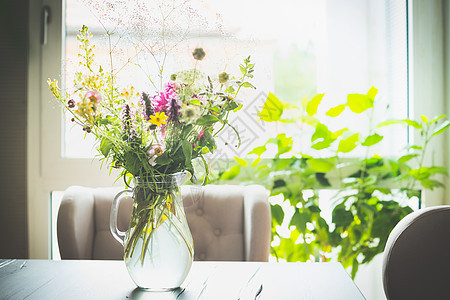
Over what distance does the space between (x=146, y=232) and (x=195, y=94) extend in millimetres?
305

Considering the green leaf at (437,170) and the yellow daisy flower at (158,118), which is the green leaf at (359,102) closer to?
the green leaf at (437,170)

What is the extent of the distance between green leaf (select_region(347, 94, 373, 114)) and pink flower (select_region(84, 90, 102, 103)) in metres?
1.21

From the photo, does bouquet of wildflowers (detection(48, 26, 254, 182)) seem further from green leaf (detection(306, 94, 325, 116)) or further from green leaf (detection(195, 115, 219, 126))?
green leaf (detection(306, 94, 325, 116))

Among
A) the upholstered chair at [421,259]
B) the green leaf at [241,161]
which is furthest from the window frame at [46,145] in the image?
the upholstered chair at [421,259]

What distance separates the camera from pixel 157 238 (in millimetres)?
863

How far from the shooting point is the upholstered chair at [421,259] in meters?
1.02

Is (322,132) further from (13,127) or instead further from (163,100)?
(13,127)

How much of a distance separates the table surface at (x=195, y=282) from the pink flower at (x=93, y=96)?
411 mm

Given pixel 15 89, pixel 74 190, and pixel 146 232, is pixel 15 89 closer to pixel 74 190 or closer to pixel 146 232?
pixel 74 190

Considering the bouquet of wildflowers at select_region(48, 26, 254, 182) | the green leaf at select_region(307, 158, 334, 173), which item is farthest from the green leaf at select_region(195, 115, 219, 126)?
the green leaf at select_region(307, 158, 334, 173)

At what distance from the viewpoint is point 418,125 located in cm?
176

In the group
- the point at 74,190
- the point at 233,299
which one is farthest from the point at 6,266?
the point at 233,299

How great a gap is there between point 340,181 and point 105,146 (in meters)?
1.34

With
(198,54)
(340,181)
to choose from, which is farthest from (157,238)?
(340,181)
